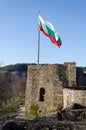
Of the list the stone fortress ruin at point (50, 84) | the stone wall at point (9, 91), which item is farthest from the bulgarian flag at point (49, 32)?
the stone wall at point (9, 91)

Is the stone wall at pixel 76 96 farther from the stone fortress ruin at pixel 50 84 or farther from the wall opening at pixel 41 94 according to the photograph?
the wall opening at pixel 41 94

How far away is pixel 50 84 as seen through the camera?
2933 cm

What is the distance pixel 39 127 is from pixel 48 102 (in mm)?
18165

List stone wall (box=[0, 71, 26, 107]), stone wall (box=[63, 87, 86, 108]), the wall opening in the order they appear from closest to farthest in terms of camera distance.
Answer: stone wall (box=[63, 87, 86, 108]) → the wall opening → stone wall (box=[0, 71, 26, 107])

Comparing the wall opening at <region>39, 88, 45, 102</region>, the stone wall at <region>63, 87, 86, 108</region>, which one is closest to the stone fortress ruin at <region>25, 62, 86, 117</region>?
the wall opening at <region>39, 88, 45, 102</region>

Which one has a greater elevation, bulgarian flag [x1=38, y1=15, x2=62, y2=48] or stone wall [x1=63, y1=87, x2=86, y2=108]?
bulgarian flag [x1=38, y1=15, x2=62, y2=48]

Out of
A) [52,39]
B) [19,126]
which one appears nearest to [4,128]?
[19,126]

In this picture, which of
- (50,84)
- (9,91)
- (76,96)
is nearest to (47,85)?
(50,84)

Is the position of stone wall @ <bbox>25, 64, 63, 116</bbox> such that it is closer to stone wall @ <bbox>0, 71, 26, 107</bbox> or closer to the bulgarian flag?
the bulgarian flag

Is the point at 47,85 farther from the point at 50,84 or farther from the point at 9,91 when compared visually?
the point at 9,91

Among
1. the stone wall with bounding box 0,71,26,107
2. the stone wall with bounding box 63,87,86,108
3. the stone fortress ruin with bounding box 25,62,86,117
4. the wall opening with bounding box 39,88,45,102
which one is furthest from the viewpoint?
the stone wall with bounding box 0,71,26,107

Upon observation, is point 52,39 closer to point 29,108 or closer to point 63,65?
point 63,65

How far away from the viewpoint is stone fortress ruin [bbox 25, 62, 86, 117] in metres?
28.9

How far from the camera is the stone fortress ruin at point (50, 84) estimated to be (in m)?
28.9
